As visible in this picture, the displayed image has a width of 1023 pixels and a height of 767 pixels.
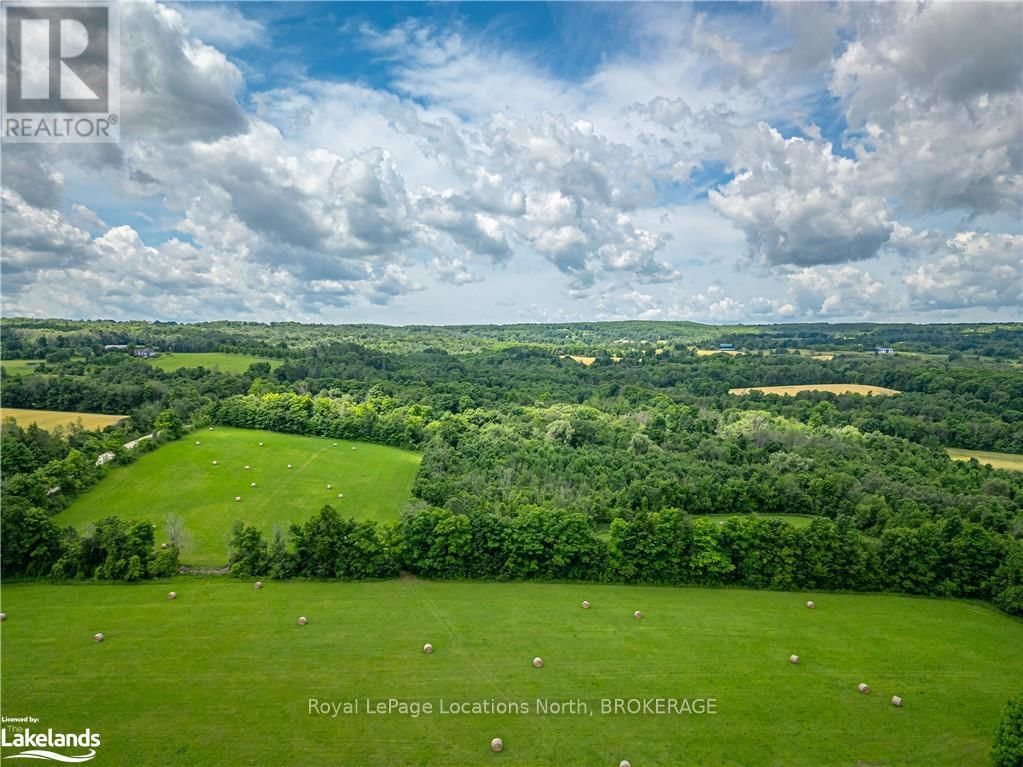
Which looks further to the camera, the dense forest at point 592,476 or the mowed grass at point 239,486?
the mowed grass at point 239,486

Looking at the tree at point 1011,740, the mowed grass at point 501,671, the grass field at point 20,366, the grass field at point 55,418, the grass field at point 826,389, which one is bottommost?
the mowed grass at point 501,671

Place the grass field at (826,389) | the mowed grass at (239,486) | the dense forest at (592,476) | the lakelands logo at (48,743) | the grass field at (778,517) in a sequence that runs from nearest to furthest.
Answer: the lakelands logo at (48,743) → the dense forest at (592,476) → the mowed grass at (239,486) → the grass field at (778,517) → the grass field at (826,389)

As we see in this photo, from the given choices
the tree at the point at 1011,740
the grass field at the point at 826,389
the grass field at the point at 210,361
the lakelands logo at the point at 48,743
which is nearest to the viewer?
the tree at the point at 1011,740

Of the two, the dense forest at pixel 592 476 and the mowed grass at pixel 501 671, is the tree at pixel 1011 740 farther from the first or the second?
the dense forest at pixel 592 476

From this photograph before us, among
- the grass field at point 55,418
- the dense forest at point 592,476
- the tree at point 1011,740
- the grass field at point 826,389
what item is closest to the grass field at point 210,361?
the dense forest at point 592,476

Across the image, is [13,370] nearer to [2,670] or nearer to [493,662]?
[2,670]

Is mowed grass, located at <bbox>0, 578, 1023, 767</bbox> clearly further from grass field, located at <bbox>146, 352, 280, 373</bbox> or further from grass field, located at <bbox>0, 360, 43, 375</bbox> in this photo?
grass field, located at <bbox>146, 352, 280, 373</bbox>

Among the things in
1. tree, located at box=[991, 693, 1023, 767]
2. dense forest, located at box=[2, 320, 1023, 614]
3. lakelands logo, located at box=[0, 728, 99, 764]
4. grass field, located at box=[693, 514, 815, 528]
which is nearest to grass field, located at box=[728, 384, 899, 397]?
dense forest, located at box=[2, 320, 1023, 614]
